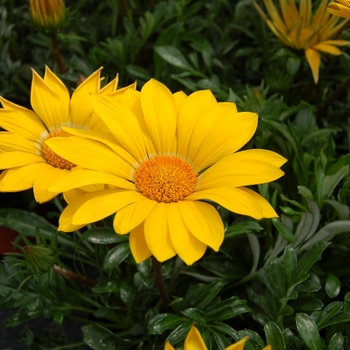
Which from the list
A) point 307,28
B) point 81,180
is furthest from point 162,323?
point 307,28

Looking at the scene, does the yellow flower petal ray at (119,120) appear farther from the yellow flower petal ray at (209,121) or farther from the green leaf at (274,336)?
the green leaf at (274,336)

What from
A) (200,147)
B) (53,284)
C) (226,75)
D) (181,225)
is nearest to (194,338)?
(181,225)

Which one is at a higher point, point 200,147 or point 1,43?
point 200,147

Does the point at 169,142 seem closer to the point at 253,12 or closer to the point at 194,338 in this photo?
the point at 194,338

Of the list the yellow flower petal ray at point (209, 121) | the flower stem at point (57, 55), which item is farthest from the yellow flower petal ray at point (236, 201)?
the flower stem at point (57, 55)

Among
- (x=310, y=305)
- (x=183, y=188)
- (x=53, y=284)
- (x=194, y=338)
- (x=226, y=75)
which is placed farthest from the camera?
(x=226, y=75)

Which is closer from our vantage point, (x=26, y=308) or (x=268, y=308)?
(x=268, y=308)

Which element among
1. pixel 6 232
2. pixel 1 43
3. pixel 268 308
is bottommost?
pixel 6 232

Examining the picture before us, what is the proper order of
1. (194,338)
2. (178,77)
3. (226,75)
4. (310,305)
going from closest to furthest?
(194,338) < (310,305) < (178,77) < (226,75)
